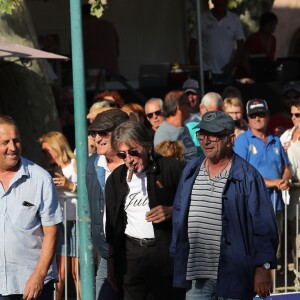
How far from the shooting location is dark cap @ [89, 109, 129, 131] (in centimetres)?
732

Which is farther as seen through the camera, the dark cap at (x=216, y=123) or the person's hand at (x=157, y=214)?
the person's hand at (x=157, y=214)

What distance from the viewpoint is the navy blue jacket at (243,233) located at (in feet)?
21.5

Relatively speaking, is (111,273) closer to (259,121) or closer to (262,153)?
(262,153)

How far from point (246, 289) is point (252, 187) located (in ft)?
2.14

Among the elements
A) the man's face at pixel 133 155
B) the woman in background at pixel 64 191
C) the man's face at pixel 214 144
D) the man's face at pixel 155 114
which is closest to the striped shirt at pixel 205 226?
the man's face at pixel 214 144

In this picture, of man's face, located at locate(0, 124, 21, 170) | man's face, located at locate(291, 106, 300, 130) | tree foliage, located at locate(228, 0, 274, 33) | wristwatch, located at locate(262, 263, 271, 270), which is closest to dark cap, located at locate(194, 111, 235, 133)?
wristwatch, located at locate(262, 263, 271, 270)

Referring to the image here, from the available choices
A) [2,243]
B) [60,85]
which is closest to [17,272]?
[2,243]

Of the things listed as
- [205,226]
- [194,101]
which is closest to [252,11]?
[194,101]

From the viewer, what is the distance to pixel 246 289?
6668 mm

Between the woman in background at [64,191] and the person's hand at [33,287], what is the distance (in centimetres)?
240

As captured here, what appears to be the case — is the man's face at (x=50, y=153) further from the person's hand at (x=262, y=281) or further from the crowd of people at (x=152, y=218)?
the person's hand at (x=262, y=281)

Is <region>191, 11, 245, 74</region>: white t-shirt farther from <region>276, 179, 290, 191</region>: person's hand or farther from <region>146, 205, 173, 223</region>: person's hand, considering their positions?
<region>146, 205, 173, 223</region>: person's hand

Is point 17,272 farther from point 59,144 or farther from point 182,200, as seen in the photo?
point 59,144

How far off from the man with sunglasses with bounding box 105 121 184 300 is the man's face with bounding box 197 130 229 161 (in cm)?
39
